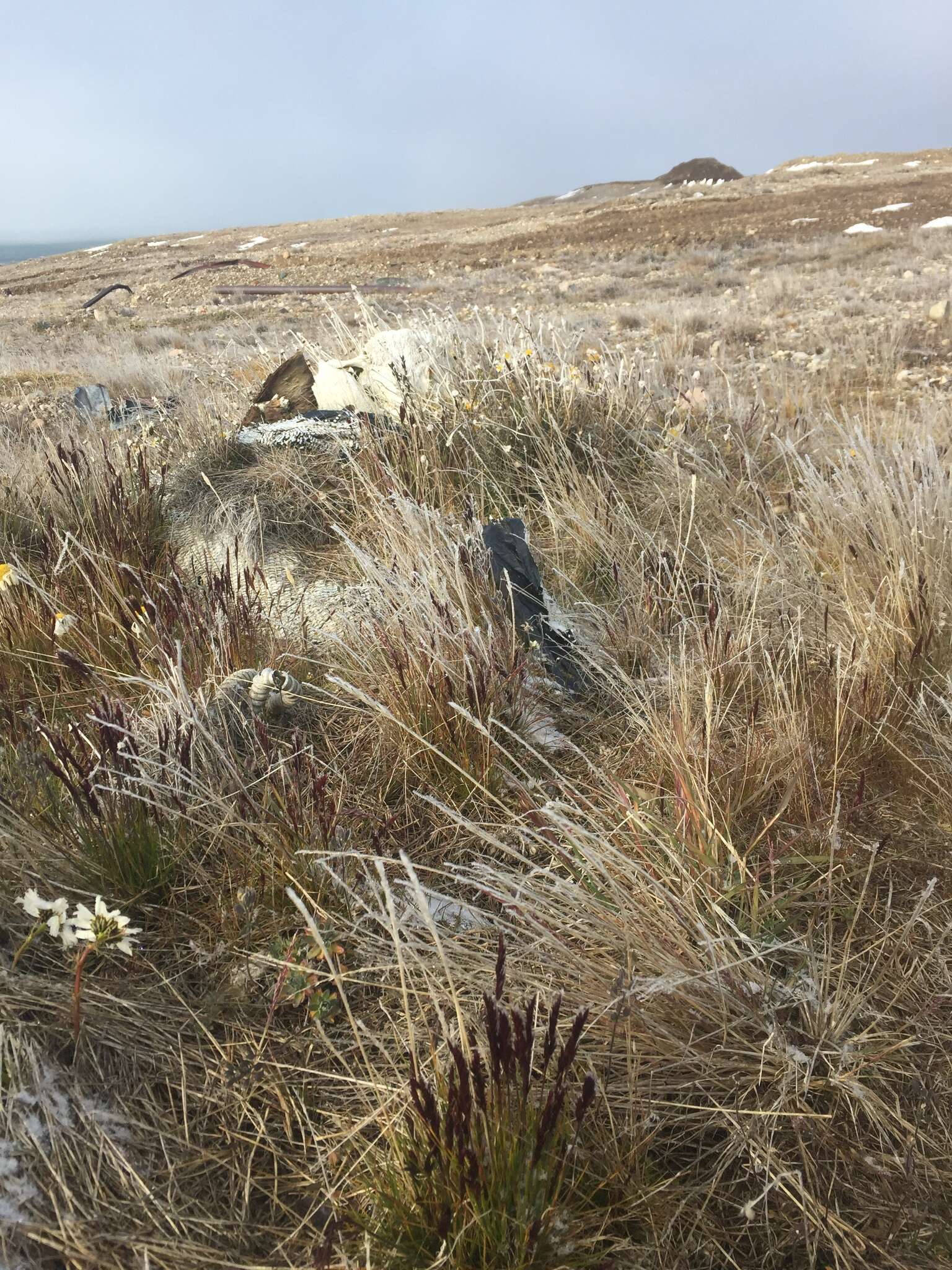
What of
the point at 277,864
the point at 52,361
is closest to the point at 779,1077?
the point at 277,864

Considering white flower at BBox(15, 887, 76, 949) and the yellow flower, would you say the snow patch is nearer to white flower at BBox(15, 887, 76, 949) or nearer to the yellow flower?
the yellow flower

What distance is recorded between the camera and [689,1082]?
3.32 feet

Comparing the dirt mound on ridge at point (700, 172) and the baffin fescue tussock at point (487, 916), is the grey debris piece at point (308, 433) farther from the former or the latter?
the dirt mound on ridge at point (700, 172)

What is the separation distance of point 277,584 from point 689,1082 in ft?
7.02

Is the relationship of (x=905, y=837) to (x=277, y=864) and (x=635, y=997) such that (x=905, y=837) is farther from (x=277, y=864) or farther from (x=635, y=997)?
(x=277, y=864)

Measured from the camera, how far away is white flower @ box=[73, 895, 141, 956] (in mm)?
1109

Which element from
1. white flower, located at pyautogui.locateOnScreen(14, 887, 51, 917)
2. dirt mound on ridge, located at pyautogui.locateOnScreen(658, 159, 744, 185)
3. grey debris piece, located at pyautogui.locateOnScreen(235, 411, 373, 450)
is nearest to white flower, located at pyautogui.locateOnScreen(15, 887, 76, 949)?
white flower, located at pyautogui.locateOnScreen(14, 887, 51, 917)

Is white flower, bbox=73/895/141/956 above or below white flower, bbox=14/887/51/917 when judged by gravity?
below

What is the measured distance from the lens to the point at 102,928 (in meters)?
1.15

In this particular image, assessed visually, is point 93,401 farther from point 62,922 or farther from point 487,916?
point 487,916

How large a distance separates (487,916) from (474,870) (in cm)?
13

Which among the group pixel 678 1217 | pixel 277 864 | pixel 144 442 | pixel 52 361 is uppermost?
pixel 52 361

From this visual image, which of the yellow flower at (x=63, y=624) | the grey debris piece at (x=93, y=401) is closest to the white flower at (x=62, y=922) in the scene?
the yellow flower at (x=63, y=624)

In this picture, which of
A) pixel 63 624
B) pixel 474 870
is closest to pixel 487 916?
pixel 474 870
